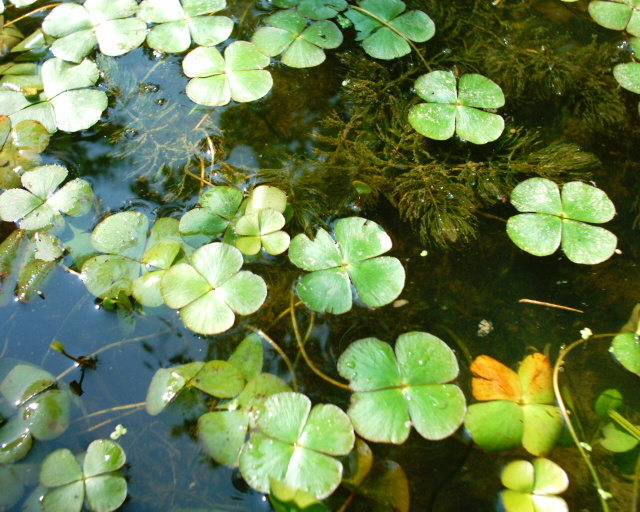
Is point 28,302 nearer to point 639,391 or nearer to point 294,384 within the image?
point 294,384

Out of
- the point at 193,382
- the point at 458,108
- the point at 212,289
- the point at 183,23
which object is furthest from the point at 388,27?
the point at 193,382

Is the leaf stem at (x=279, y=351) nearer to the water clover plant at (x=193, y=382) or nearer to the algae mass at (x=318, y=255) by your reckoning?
the algae mass at (x=318, y=255)

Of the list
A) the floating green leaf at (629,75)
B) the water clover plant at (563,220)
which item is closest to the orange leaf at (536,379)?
the water clover plant at (563,220)

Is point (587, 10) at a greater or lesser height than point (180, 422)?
greater

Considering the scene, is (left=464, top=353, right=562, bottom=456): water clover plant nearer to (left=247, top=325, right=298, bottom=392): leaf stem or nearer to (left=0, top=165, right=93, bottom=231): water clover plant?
(left=247, top=325, right=298, bottom=392): leaf stem

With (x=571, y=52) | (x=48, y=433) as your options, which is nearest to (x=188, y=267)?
(x=48, y=433)

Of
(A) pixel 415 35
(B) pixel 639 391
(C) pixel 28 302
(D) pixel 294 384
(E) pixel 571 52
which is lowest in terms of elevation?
(B) pixel 639 391

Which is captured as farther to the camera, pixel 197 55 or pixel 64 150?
pixel 197 55

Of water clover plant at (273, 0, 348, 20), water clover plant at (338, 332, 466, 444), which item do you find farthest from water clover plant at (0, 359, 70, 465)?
water clover plant at (273, 0, 348, 20)
